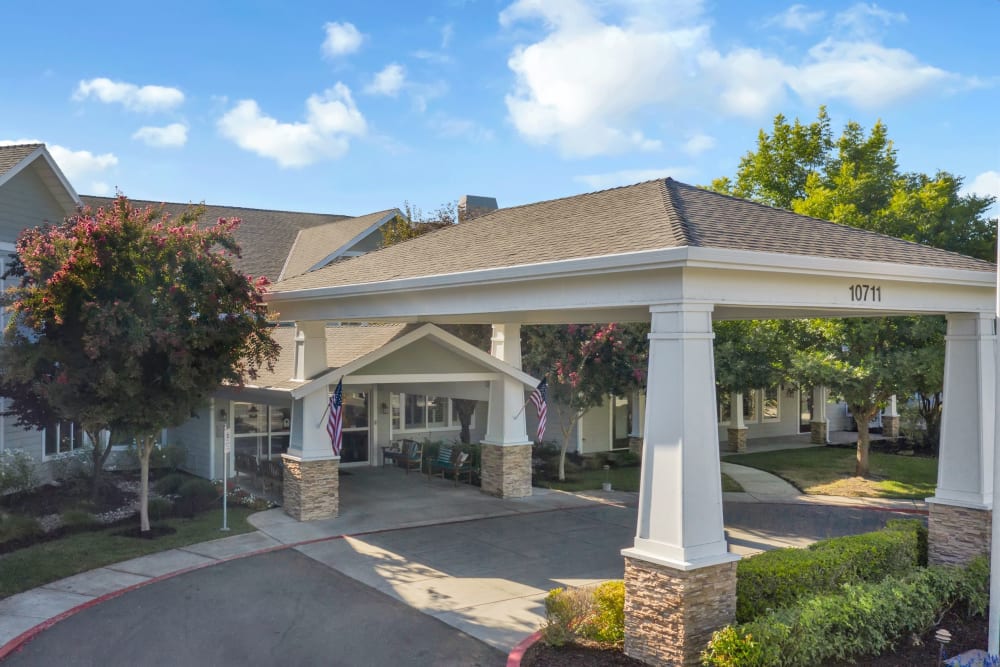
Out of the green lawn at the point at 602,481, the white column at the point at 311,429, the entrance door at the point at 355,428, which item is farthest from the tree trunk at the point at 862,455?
the white column at the point at 311,429

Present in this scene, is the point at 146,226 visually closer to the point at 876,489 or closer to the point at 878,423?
the point at 876,489

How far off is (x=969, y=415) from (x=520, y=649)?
7821 mm

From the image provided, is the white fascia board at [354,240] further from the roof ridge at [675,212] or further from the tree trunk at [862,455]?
the tree trunk at [862,455]

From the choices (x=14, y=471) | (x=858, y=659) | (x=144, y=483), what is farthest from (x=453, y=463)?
(x=858, y=659)

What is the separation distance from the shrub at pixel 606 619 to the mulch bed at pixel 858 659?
13cm

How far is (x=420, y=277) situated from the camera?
1222cm

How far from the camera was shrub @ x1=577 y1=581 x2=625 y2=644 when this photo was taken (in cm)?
920

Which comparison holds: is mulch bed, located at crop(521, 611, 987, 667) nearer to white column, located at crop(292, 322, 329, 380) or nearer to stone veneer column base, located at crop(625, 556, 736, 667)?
stone veneer column base, located at crop(625, 556, 736, 667)

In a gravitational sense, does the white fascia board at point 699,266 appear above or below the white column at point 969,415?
above

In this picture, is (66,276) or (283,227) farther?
(283,227)

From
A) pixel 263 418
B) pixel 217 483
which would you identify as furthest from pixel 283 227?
pixel 217 483

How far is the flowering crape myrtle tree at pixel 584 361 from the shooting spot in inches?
847

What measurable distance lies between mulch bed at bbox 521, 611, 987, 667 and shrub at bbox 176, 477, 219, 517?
10.6 m

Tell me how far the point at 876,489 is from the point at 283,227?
2142 centimetres
